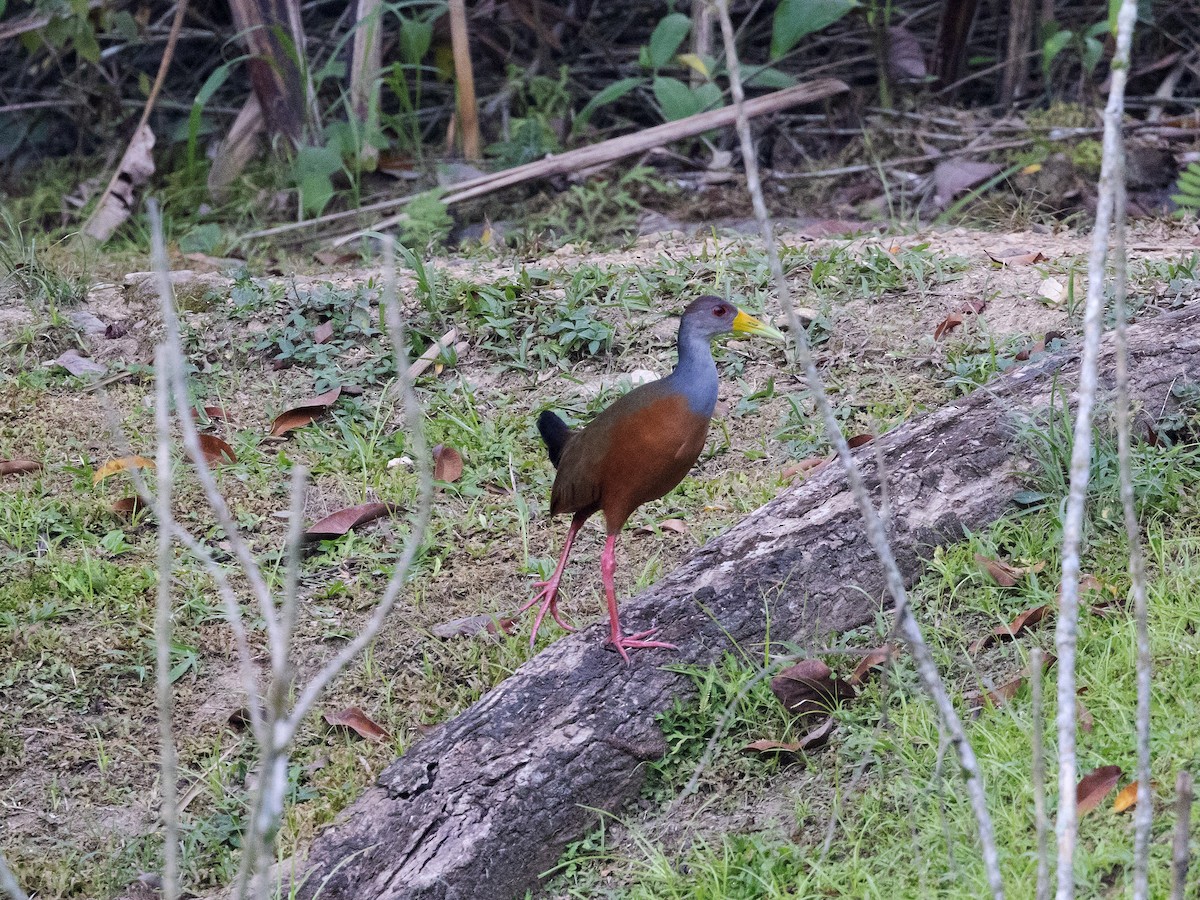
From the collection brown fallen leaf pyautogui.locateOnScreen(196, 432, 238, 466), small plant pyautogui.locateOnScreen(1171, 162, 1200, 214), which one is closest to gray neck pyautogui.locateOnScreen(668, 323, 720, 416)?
brown fallen leaf pyautogui.locateOnScreen(196, 432, 238, 466)

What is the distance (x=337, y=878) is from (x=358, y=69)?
5.30m

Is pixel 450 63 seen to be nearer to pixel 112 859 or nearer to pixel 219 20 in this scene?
pixel 219 20

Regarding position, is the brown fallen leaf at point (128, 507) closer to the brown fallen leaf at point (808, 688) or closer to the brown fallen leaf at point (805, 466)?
the brown fallen leaf at point (805, 466)

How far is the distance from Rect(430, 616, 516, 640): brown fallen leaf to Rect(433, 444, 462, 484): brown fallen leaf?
0.72 meters

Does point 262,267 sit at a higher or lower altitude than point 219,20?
lower

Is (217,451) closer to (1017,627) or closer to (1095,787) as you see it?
(1017,627)

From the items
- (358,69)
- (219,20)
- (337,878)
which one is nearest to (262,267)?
(358,69)

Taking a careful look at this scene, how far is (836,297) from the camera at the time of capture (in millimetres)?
5129

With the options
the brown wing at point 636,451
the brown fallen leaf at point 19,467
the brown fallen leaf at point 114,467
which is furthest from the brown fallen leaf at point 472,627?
the brown fallen leaf at point 19,467

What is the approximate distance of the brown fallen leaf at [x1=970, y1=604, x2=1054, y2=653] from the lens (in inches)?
130

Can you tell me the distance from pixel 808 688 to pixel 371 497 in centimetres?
180

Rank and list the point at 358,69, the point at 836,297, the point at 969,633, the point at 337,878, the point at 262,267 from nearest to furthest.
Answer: the point at 337,878 → the point at 969,633 → the point at 836,297 → the point at 262,267 → the point at 358,69

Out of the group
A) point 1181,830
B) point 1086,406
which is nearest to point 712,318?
point 1086,406

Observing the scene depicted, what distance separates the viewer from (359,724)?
11.6ft
